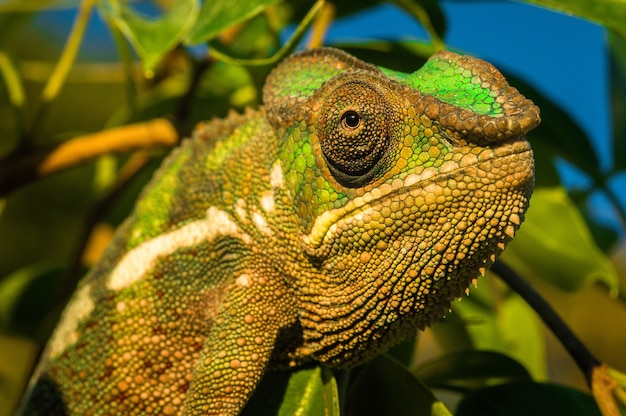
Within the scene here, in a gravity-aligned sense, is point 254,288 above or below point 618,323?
above

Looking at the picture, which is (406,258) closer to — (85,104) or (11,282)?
(11,282)

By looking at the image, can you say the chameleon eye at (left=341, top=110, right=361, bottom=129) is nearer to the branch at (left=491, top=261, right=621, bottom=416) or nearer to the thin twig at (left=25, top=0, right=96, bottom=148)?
the branch at (left=491, top=261, right=621, bottom=416)

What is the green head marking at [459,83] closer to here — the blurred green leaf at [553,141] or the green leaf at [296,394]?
the green leaf at [296,394]

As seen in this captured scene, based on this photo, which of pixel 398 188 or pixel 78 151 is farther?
pixel 78 151

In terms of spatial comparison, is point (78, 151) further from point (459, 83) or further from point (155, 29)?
point (459, 83)

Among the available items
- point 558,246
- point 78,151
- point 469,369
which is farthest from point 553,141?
point 78,151

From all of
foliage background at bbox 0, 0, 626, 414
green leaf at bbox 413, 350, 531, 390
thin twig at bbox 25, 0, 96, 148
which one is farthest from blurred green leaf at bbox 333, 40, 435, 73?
thin twig at bbox 25, 0, 96, 148

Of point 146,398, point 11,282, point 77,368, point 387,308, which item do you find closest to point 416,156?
point 387,308
